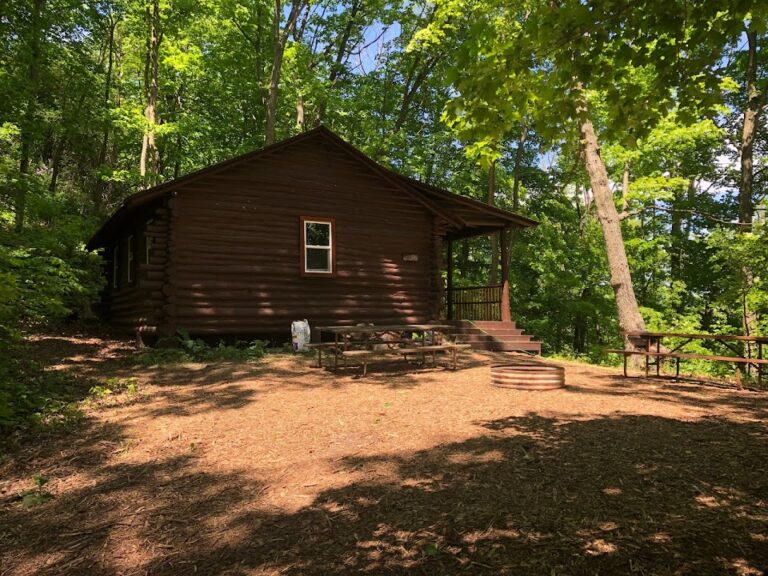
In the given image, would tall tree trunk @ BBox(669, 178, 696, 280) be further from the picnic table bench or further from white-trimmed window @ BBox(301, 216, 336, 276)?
white-trimmed window @ BBox(301, 216, 336, 276)

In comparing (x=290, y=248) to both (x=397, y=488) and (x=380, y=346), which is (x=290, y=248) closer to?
(x=380, y=346)

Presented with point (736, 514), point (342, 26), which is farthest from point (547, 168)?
point (736, 514)

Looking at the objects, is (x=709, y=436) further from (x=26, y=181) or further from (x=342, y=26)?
(x=342, y=26)

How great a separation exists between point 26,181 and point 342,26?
20.2 meters

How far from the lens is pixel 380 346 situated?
45.0 feet

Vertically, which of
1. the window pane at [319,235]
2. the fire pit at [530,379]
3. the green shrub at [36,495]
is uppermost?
the window pane at [319,235]

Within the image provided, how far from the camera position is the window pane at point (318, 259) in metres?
14.3

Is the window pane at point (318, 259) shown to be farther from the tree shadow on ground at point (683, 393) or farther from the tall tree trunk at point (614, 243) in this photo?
the tree shadow on ground at point (683, 393)

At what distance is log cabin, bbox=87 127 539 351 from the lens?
12.5 meters

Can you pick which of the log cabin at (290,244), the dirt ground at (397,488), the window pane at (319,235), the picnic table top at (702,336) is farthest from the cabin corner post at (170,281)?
the picnic table top at (702,336)

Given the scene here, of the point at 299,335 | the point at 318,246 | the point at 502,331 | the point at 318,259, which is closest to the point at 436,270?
the point at 502,331

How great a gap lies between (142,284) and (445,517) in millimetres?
10582

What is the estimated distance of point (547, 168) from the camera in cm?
3325

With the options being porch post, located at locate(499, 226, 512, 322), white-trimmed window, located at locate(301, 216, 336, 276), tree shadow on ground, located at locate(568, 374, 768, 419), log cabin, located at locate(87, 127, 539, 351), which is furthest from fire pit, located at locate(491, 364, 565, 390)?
porch post, located at locate(499, 226, 512, 322)
